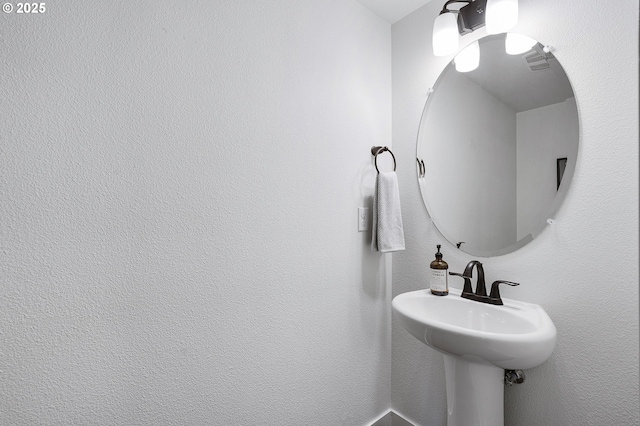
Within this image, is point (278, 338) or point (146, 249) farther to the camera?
point (278, 338)

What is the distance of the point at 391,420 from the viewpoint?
5.42 feet

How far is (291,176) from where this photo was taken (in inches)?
50.1

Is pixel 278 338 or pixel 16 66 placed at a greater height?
pixel 16 66

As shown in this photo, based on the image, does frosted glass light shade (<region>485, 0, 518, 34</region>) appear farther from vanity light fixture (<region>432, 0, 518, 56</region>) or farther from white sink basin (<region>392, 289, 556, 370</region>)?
white sink basin (<region>392, 289, 556, 370</region>)

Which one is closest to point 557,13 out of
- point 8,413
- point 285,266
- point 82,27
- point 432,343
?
point 432,343

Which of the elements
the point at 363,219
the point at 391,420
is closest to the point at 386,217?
the point at 363,219

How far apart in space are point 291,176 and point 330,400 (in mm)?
1057

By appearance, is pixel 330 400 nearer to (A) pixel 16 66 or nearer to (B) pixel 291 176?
(B) pixel 291 176

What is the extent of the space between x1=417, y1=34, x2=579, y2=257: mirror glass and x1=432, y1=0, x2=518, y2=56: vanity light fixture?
4.3 inches

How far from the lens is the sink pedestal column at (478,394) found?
3.62 feet

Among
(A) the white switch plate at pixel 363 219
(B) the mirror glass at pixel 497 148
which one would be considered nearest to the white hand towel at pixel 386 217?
(A) the white switch plate at pixel 363 219

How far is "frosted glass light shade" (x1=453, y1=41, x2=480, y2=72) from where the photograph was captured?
1.36 m

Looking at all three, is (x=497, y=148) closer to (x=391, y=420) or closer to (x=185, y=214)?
(x=185, y=214)

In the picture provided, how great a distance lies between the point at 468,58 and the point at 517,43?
199 millimetres
